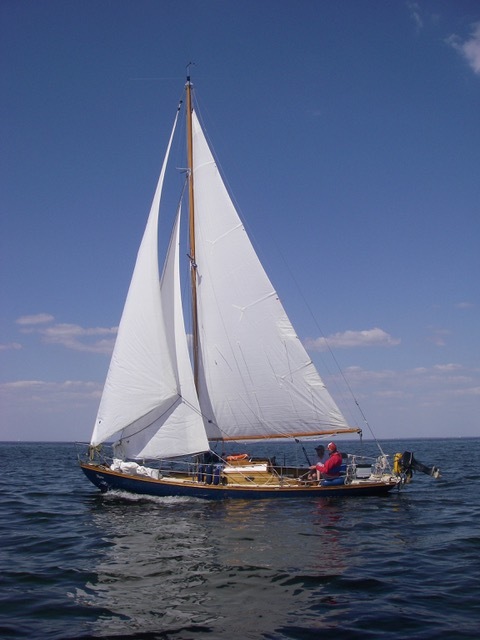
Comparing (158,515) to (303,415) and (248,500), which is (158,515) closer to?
(248,500)

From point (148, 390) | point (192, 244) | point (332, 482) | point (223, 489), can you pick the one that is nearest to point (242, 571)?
point (223, 489)

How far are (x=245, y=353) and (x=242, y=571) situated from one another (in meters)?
12.8

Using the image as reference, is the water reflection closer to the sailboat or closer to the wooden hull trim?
the wooden hull trim

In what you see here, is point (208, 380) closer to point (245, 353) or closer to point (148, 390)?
point (245, 353)

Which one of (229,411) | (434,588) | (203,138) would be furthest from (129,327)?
(434,588)

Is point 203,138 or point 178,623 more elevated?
point 203,138

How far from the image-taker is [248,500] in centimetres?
2142

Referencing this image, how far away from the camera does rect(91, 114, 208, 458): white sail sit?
894 inches

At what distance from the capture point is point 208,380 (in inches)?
966

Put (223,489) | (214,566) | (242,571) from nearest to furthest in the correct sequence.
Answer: (242,571) < (214,566) < (223,489)

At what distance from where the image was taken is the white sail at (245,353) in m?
23.8

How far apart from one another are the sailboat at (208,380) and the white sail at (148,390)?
4 cm

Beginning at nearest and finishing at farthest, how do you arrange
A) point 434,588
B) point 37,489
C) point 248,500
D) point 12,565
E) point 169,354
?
point 434,588, point 12,565, point 248,500, point 169,354, point 37,489

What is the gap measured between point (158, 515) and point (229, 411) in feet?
19.9
